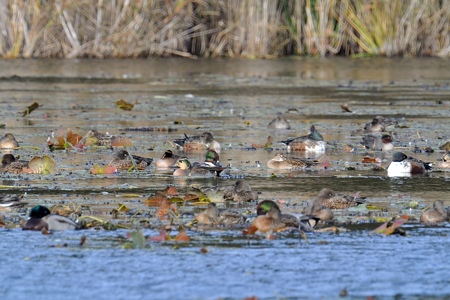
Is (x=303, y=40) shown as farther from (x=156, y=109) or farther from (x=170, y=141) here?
(x=170, y=141)

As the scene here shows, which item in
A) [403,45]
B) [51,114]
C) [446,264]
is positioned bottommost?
[446,264]

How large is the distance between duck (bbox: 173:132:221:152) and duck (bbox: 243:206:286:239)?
4.62m

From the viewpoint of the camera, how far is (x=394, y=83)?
22.8 metres

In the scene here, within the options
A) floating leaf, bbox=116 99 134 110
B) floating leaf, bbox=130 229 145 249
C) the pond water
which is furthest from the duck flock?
floating leaf, bbox=116 99 134 110

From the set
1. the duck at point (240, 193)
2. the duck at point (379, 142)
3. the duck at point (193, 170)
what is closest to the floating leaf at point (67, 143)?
the duck at point (193, 170)

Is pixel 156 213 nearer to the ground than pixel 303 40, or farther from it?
nearer to the ground

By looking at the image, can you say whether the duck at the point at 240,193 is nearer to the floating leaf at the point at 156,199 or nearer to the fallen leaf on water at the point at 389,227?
the floating leaf at the point at 156,199

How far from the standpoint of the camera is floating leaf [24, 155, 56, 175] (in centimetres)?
1036

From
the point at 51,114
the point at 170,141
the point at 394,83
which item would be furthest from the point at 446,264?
the point at 394,83

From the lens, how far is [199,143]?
40.7 ft

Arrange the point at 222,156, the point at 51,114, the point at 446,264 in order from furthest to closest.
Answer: the point at 51,114, the point at 222,156, the point at 446,264

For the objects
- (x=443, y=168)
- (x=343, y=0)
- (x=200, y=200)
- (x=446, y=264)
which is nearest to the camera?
(x=446, y=264)

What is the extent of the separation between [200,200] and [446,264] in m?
2.55

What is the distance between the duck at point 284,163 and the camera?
10.9 metres
